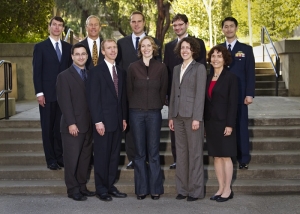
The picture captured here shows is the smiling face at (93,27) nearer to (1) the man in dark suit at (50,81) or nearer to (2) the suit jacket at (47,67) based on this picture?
(1) the man in dark suit at (50,81)

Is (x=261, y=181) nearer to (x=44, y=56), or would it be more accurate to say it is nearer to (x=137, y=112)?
(x=137, y=112)

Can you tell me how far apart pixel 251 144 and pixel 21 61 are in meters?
6.43

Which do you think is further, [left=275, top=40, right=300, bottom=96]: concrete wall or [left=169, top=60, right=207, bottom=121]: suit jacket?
[left=275, top=40, right=300, bottom=96]: concrete wall

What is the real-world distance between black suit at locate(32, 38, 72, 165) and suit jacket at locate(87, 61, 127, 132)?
0.97 metres

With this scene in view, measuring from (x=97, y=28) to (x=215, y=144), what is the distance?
213cm

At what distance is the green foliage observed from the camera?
44.9 ft

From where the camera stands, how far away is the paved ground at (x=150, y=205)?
242 inches

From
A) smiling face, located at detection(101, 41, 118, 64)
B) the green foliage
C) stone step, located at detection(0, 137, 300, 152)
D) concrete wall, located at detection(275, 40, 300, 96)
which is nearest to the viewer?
smiling face, located at detection(101, 41, 118, 64)

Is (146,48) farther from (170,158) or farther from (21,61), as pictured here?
(21,61)

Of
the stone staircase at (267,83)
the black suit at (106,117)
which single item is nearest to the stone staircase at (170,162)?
the black suit at (106,117)

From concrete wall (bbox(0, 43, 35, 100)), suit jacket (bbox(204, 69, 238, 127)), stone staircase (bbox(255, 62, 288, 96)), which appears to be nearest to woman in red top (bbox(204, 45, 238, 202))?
suit jacket (bbox(204, 69, 238, 127))

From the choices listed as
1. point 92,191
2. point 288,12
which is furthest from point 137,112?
point 288,12

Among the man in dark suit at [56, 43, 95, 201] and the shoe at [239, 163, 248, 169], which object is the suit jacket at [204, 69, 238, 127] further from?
the man in dark suit at [56, 43, 95, 201]

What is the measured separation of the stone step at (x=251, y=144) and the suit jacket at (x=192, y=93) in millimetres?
1616
